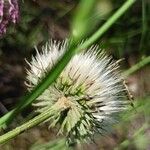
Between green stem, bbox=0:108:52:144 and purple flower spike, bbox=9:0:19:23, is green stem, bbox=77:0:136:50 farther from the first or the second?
purple flower spike, bbox=9:0:19:23

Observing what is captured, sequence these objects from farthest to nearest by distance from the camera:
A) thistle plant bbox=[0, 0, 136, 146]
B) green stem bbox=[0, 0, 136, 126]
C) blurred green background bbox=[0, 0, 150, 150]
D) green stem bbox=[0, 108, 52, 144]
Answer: blurred green background bbox=[0, 0, 150, 150]
thistle plant bbox=[0, 0, 136, 146]
green stem bbox=[0, 108, 52, 144]
green stem bbox=[0, 0, 136, 126]

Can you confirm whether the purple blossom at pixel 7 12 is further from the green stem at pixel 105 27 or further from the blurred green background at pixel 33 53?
the blurred green background at pixel 33 53

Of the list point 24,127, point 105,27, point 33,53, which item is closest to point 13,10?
point 24,127

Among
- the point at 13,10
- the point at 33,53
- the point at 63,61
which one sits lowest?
the point at 63,61

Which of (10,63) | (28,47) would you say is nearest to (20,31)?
(28,47)

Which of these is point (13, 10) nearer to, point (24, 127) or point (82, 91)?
point (82, 91)

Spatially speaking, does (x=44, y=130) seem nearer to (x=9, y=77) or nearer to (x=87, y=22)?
(x=9, y=77)

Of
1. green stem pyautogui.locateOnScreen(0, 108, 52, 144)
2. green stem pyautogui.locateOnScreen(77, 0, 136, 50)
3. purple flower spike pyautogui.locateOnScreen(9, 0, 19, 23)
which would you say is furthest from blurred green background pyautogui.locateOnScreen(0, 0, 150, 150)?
green stem pyautogui.locateOnScreen(77, 0, 136, 50)
